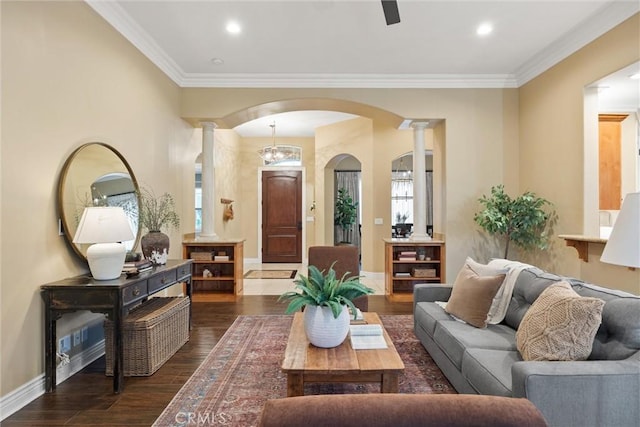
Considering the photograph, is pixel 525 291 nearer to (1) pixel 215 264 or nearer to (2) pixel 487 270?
(2) pixel 487 270

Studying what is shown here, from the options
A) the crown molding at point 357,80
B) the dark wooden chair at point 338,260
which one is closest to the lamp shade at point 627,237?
the dark wooden chair at point 338,260

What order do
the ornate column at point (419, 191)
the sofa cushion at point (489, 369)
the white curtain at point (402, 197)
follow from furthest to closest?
the white curtain at point (402, 197) < the ornate column at point (419, 191) < the sofa cushion at point (489, 369)

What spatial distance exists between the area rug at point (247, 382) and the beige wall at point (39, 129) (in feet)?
3.80

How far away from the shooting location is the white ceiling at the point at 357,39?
334cm

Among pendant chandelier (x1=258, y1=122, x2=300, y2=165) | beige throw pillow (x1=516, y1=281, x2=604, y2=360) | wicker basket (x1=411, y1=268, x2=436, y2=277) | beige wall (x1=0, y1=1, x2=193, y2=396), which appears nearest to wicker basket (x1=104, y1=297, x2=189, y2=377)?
beige wall (x1=0, y1=1, x2=193, y2=396)

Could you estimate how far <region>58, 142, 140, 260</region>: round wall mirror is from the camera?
8.95ft

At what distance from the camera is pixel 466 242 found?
16.6ft

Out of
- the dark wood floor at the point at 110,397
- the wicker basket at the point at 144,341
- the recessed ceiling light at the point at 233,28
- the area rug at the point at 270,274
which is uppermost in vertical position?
the recessed ceiling light at the point at 233,28

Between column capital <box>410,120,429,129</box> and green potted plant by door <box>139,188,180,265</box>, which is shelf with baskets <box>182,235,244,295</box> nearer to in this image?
green potted plant by door <box>139,188,180,265</box>

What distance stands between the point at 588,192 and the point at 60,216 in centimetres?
508

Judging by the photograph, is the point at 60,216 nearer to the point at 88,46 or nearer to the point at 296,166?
the point at 88,46

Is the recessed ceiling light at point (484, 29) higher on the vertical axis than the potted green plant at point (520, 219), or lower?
higher

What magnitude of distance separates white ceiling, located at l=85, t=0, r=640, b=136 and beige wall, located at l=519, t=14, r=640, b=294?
18cm

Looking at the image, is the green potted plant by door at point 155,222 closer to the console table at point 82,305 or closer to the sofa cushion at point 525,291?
the console table at point 82,305
